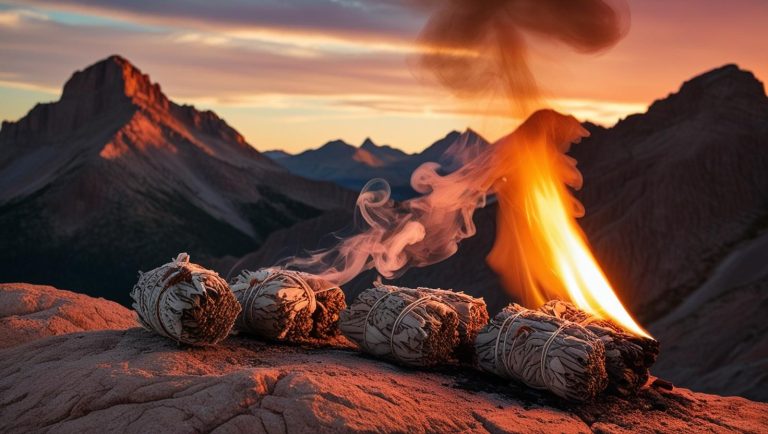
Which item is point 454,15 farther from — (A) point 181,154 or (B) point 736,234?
(A) point 181,154

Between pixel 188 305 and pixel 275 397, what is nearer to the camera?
pixel 275 397

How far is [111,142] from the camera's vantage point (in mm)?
93812

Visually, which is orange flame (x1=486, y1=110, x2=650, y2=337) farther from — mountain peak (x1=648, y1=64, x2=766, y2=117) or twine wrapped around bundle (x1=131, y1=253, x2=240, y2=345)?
mountain peak (x1=648, y1=64, x2=766, y2=117)

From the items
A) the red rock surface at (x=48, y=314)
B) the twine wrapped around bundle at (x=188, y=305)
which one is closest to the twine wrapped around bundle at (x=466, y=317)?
the twine wrapped around bundle at (x=188, y=305)

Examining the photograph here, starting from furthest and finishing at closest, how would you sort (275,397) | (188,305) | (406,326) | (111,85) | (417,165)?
(111,85)
(417,165)
(406,326)
(188,305)
(275,397)

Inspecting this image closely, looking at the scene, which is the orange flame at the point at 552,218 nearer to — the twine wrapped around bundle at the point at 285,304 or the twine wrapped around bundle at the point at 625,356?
the twine wrapped around bundle at the point at 625,356

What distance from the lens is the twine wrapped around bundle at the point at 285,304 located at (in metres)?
7.33

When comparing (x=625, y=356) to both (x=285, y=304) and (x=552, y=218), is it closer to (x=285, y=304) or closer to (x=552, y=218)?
(x=552, y=218)

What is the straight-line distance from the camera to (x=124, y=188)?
86.3 m

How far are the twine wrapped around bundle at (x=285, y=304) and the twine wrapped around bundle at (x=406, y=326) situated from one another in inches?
19.4

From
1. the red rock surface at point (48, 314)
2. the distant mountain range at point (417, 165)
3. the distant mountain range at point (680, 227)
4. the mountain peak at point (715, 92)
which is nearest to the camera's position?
the red rock surface at point (48, 314)

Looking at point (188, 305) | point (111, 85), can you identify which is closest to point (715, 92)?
point (188, 305)

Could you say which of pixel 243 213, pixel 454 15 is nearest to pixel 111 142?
pixel 243 213

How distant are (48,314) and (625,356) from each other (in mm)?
5965
